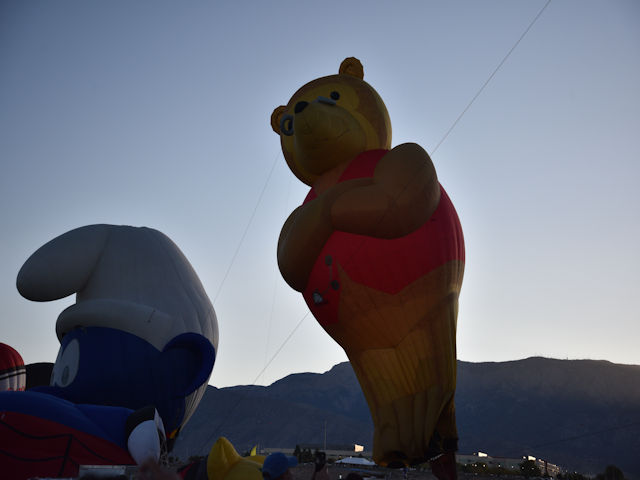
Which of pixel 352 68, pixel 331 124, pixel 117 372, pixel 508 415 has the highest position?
pixel 508 415

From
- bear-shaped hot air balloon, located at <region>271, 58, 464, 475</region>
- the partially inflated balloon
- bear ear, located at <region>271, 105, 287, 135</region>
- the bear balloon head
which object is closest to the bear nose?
the bear balloon head

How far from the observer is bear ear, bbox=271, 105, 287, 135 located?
10.1 m

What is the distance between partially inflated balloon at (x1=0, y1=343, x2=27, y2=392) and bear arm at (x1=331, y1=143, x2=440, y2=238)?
9.13 m

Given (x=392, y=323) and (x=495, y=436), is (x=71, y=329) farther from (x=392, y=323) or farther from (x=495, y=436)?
(x=495, y=436)

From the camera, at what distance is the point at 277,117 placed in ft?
33.2

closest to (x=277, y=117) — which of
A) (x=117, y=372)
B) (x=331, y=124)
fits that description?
(x=331, y=124)

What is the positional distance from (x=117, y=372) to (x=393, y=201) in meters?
5.60

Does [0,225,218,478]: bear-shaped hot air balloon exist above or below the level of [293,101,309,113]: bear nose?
below

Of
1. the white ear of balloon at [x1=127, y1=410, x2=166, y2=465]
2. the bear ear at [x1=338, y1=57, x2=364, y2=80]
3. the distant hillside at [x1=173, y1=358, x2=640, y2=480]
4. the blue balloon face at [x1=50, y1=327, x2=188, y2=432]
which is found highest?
the distant hillside at [x1=173, y1=358, x2=640, y2=480]

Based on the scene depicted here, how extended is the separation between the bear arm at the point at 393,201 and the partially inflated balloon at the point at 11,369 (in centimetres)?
913

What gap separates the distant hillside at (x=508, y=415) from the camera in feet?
272

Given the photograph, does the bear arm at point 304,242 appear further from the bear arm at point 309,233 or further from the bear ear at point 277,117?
the bear ear at point 277,117

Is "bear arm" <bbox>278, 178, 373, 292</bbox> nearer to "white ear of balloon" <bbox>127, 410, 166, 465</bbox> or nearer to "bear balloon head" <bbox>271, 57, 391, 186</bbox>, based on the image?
"bear balloon head" <bbox>271, 57, 391, 186</bbox>

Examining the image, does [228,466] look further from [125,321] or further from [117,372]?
[125,321]
